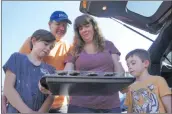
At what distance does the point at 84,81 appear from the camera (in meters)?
1.08

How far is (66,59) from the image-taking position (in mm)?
1471

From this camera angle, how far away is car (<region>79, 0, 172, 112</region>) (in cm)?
149

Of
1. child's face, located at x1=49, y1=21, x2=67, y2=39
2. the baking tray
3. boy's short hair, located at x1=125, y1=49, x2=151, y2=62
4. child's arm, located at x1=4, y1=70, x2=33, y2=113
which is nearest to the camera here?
the baking tray

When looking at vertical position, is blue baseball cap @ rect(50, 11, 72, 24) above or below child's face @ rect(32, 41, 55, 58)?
above

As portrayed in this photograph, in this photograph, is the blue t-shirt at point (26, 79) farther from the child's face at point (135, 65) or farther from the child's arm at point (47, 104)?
the child's face at point (135, 65)

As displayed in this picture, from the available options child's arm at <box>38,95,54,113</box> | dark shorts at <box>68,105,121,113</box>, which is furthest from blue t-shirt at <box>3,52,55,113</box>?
dark shorts at <box>68,105,121,113</box>

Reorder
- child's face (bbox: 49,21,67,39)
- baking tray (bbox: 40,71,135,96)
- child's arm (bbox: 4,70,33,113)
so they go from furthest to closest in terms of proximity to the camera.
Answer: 1. child's face (bbox: 49,21,67,39)
2. child's arm (bbox: 4,70,33,113)
3. baking tray (bbox: 40,71,135,96)

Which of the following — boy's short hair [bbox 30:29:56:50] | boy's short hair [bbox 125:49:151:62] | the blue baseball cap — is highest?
the blue baseball cap

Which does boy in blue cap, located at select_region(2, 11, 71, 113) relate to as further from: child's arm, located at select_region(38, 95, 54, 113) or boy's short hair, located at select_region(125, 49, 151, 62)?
boy's short hair, located at select_region(125, 49, 151, 62)

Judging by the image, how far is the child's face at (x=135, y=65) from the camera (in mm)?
1424

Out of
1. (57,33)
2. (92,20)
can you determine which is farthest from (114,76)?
(57,33)

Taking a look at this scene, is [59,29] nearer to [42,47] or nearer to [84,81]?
[42,47]

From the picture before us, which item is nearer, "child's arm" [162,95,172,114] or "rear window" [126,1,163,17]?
"child's arm" [162,95,172,114]

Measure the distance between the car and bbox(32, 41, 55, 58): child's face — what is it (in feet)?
0.72
